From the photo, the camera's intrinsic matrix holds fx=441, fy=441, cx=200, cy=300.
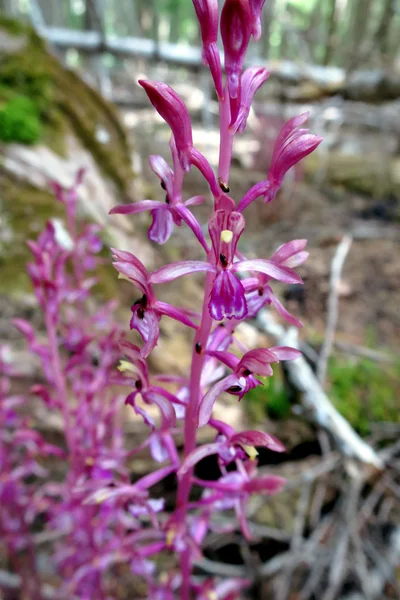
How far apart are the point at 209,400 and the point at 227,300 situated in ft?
0.70

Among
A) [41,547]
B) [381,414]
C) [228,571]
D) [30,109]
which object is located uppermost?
[30,109]

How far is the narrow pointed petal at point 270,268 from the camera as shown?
30.4 inches

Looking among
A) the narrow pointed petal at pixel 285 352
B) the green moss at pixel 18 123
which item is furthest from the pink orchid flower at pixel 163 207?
the green moss at pixel 18 123

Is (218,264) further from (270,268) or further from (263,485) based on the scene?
(263,485)

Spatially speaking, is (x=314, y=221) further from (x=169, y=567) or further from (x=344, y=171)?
(x=169, y=567)

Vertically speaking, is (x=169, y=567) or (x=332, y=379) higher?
(x=332, y=379)

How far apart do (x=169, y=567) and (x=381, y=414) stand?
4.12 ft

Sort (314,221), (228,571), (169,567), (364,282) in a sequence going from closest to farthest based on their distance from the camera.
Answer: (228,571)
(169,567)
(364,282)
(314,221)

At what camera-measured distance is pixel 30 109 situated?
2891 millimetres

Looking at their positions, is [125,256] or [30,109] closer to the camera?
[125,256]

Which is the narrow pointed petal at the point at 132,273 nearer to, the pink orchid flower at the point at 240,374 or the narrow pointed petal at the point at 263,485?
the pink orchid flower at the point at 240,374

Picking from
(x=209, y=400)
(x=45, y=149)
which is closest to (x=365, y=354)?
(x=209, y=400)

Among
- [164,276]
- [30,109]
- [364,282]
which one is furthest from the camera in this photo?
[364,282]

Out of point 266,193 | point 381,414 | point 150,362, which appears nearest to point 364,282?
point 381,414
